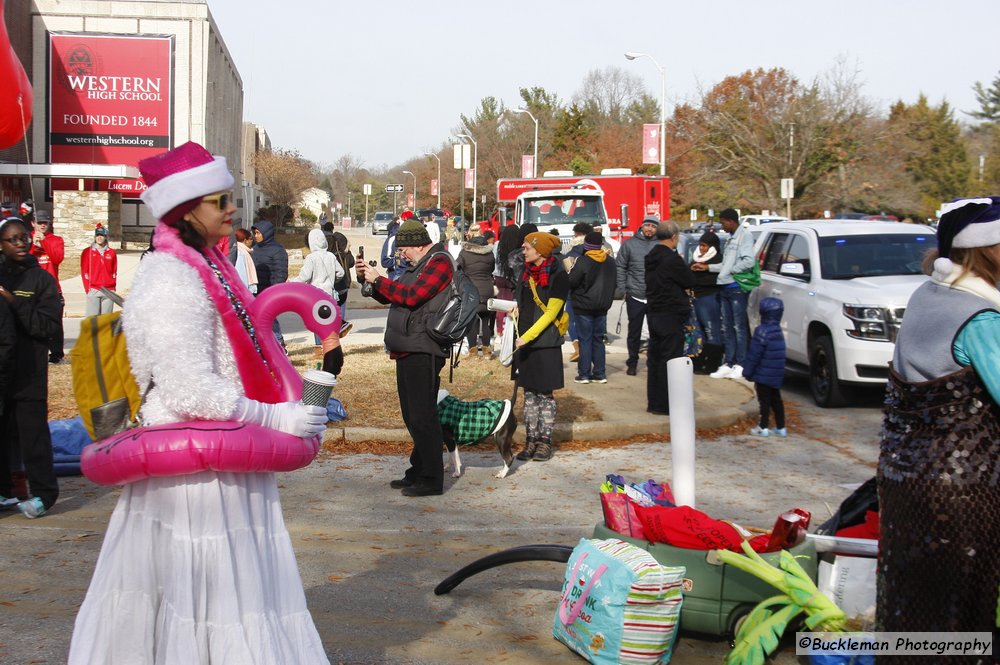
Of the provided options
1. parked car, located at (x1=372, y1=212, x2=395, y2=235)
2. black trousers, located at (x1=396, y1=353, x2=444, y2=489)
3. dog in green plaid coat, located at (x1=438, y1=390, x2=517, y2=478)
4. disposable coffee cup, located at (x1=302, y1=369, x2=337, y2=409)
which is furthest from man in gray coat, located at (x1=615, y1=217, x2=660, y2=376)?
parked car, located at (x1=372, y1=212, x2=395, y2=235)

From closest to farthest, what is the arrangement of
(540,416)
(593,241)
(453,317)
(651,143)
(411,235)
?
(453,317) → (411,235) → (540,416) → (593,241) → (651,143)

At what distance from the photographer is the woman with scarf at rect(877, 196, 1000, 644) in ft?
11.1

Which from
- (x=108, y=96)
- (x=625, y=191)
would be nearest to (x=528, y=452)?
(x=625, y=191)

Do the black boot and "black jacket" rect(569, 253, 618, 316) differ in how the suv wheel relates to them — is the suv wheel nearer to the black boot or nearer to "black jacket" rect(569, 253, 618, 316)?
"black jacket" rect(569, 253, 618, 316)

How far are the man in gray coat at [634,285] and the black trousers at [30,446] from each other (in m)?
8.11

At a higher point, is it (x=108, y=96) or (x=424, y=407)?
(x=108, y=96)

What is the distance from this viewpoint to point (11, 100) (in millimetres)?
9492

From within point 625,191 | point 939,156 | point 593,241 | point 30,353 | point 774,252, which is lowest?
point 30,353

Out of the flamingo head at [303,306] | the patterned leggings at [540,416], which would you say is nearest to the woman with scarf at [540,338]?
the patterned leggings at [540,416]

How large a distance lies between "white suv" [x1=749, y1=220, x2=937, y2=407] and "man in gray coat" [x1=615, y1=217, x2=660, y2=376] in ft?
4.93

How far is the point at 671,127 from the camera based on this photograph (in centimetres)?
6162

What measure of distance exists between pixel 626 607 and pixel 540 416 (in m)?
4.59

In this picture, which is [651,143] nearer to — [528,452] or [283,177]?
[283,177]

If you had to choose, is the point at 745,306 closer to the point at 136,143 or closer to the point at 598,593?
the point at 598,593
